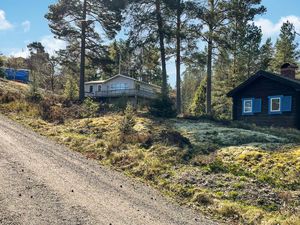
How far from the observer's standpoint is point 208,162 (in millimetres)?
15172

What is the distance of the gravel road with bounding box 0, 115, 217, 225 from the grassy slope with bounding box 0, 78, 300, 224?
949mm

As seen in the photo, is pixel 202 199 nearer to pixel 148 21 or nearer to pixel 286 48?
pixel 148 21

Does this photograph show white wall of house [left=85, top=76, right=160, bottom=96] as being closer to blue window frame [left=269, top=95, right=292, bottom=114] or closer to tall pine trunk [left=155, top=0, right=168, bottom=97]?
tall pine trunk [left=155, top=0, right=168, bottom=97]

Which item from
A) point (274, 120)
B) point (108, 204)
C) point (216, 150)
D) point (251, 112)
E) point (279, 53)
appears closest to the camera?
point (108, 204)

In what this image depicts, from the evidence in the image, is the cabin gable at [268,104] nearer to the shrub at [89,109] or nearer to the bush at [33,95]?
the shrub at [89,109]

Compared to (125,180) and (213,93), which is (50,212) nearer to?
(125,180)

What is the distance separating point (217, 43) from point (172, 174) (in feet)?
81.1

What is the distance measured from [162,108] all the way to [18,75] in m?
43.2

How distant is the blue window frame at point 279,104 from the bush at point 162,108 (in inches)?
331

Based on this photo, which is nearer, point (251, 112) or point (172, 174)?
point (172, 174)

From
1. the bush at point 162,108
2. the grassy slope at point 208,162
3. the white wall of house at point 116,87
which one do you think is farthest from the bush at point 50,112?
the white wall of house at point 116,87

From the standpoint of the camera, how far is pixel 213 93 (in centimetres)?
5134

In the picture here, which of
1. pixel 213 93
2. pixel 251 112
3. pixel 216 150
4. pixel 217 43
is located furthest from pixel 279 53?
pixel 216 150

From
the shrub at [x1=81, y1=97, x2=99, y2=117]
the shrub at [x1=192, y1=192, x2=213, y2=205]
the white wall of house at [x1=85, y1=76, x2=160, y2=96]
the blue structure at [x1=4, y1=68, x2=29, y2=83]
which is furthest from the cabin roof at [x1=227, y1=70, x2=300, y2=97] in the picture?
the blue structure at [x1=4, y1=68, x2=29, y2=83]
